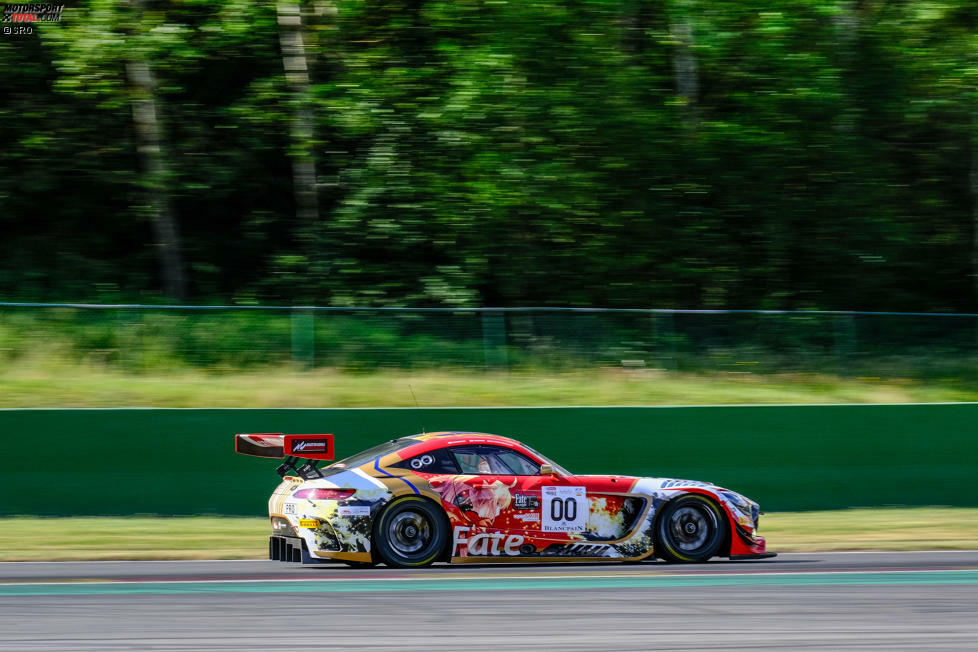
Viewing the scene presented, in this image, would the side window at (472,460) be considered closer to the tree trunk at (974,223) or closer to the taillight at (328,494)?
the taillight at (328,494)

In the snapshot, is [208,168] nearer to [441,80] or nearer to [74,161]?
[74,161]

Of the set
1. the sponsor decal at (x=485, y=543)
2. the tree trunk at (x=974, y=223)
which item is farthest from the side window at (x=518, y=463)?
the tree trunk at (x=974, y=223)

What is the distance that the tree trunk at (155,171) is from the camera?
25.3 m

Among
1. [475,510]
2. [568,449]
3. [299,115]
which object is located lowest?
[568,449]

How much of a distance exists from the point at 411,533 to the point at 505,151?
14.2 m

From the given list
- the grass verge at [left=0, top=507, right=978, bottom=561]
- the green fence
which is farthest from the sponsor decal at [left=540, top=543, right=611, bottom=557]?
the green fence

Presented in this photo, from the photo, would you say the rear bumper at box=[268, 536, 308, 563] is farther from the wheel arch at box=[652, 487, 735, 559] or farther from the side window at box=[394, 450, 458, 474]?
the wheel arch at box=[652, 487, 735, 559]

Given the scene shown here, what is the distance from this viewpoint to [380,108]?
24.2m

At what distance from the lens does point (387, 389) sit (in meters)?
18.4

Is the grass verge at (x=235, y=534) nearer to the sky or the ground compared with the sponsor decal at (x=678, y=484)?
nearer to the ground

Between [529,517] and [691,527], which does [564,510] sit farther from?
[691,527]

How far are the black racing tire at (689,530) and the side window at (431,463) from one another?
1.93 meters

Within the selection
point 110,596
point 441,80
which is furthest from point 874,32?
point 110,596

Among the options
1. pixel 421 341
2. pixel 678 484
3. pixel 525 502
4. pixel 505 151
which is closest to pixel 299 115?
pixel 505 151
